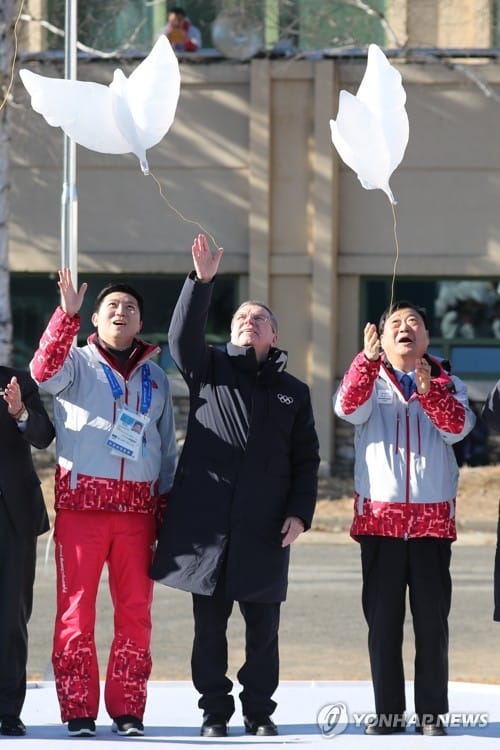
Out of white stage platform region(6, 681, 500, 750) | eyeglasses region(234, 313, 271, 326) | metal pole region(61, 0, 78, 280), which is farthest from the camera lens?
metal pole region(61, 0, 78, 280)

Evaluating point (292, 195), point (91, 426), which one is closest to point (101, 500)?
point (91, 426)

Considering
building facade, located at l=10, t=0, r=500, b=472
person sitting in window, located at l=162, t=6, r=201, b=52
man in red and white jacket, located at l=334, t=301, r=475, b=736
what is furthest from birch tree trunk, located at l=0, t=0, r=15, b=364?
man in red and white jacket, located at l=334, t=301, r=475, b=736

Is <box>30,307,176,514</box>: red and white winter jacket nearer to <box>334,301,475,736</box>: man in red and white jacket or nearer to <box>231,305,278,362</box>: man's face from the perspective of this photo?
<box>231,305,278,362</box>: man's face

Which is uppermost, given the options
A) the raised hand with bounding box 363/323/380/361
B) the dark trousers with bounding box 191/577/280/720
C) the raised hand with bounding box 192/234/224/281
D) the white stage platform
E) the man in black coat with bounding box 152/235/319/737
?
the raised hand with bounding box 192/234/224/281

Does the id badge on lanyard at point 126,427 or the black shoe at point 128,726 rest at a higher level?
the id badge on lanyard at point 126,427

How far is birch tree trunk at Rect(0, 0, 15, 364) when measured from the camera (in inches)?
548

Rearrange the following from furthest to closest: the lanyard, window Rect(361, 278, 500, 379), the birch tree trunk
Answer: window Rect(361, 278, 500, 379), the birch tree trunk, the lanyard

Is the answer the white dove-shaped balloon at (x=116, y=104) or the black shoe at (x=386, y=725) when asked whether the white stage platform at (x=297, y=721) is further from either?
the white dove-shaped balloon at (x=116, y=104)

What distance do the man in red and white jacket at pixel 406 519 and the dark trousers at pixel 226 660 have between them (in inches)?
17.7

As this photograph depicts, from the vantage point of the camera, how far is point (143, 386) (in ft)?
20.1

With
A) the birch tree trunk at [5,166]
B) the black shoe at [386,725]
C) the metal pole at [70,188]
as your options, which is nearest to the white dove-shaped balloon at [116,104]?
the black shoe at [386,725]

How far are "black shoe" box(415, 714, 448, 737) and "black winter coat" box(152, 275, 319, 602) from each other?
81 centimetres

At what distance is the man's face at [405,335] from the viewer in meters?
6.12

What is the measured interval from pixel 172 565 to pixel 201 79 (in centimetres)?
1224
